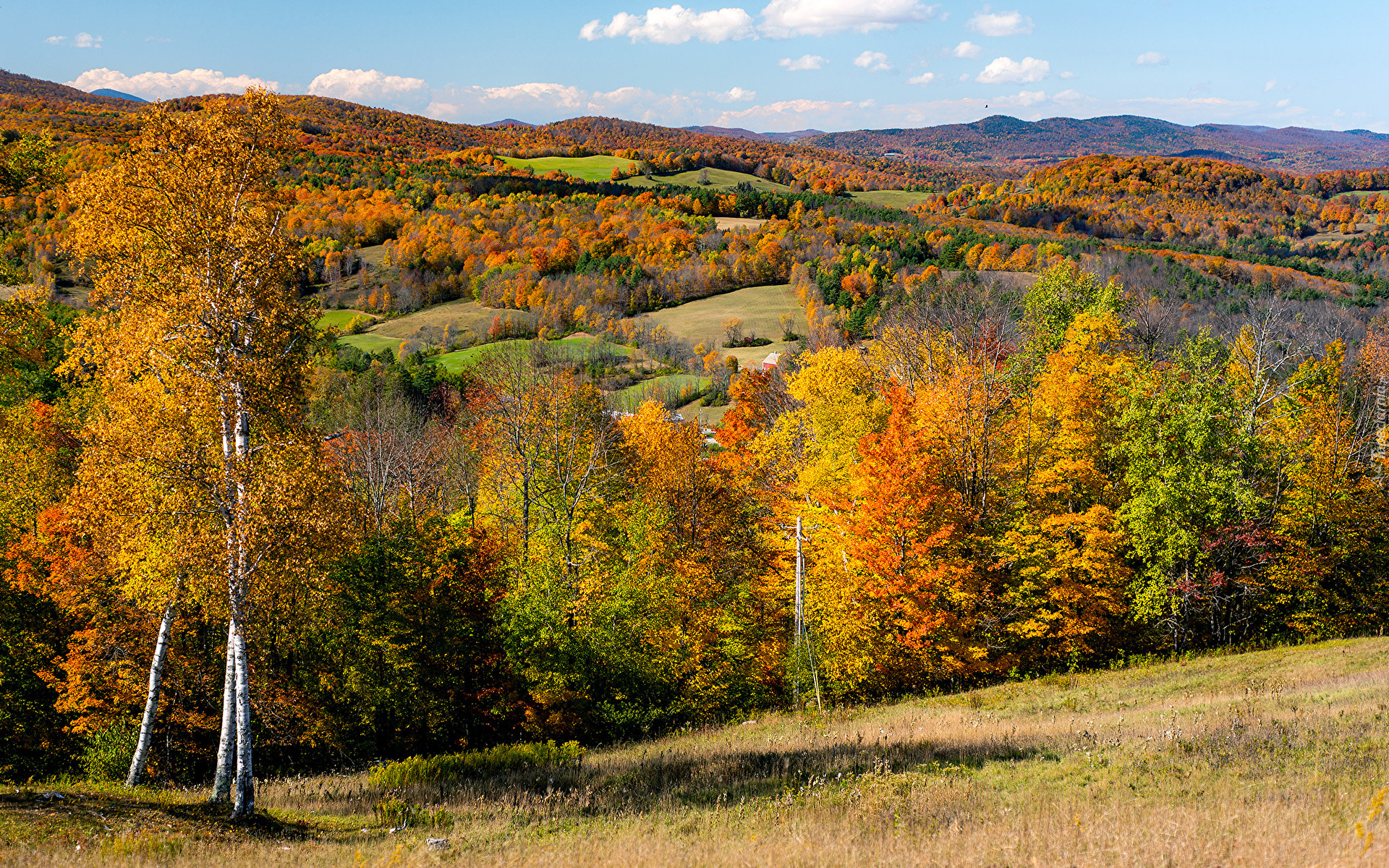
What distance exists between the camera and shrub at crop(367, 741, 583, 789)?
18078 millimetres

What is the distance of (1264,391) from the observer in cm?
3922

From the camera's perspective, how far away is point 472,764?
2011 cm

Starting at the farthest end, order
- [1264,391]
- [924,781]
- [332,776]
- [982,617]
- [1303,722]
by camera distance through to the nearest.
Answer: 1. [1264,391]
2. [982,617]
3. [332,776]
4. [1303,722]
5. [924,781]

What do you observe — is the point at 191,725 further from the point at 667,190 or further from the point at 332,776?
the point at 667,190

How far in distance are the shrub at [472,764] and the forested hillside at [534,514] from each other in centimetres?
340

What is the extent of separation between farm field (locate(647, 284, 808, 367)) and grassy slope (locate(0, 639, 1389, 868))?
8513cm

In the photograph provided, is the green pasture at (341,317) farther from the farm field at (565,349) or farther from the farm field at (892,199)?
the farm field at (892,199)

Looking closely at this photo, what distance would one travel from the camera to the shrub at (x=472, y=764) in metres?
18.1

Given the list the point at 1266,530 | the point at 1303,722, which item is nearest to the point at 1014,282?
the point at 1266,530

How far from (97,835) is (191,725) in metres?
14.4

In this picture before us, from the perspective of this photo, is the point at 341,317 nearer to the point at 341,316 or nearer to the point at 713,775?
the point at 341,316

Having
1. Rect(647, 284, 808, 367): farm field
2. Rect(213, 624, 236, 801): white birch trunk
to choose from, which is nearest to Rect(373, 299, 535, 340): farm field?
Rect(647, 284, 808, 367): farm field

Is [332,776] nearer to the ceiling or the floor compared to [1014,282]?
nearer to the floor

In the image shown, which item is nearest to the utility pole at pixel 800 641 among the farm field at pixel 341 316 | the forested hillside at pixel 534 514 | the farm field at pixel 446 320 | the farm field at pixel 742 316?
Result: the forested hillside at pixel 534 514
